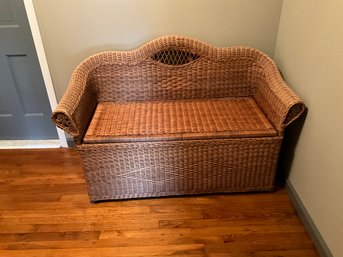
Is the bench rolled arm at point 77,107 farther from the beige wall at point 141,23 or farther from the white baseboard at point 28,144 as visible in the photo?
the white baseboard at point 28,144

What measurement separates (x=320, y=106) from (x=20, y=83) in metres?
2.04

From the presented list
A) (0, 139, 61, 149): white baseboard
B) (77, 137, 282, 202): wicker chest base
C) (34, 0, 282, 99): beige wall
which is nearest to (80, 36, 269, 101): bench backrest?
(34, 0, 282, 99): beige wall

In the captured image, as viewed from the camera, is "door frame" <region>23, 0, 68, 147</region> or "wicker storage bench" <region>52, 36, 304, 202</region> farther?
"door frame" <region>23, 0, 68, 147</region>

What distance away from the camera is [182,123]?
68.8 inches

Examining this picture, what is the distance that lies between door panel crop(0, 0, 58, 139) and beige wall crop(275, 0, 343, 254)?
5.74 ft

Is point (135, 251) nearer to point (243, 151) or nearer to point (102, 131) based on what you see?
point (102, 131)

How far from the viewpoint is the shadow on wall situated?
1698 millimetres

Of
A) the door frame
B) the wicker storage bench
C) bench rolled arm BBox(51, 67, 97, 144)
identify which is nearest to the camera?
bench rolled arm BBox(51, 67, 97, 144)

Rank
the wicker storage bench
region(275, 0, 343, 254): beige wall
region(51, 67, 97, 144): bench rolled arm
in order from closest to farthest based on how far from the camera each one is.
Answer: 1. region(275, 0, 343, 254): beige wall
2. region(51, 67, 97, 144): bench rolled arm
3. the wicker storage bench

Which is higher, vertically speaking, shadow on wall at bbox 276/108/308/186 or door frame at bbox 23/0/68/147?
door frame at bbox 23/0/68/147

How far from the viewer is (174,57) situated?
1965 millimetres

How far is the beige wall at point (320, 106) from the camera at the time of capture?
51.2 inches

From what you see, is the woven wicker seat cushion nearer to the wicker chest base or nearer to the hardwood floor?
the wicker chest base

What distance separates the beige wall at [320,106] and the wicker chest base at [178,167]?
197 millimetres
